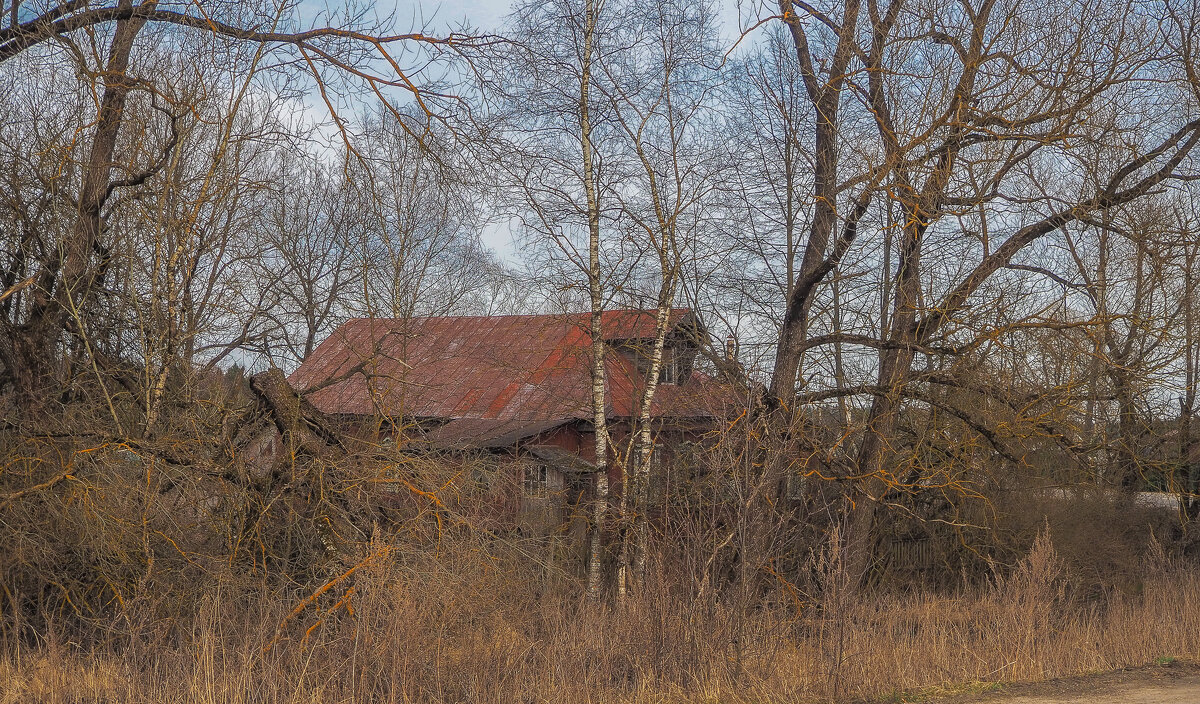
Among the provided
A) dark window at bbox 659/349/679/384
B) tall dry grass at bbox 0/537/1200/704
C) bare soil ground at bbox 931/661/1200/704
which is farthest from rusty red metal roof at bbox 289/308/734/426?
bare soil ground at bbox 931/661/1200/704

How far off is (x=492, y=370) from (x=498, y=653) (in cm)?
1476

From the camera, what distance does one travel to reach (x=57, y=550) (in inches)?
315

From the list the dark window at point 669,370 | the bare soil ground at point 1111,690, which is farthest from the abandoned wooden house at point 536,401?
the bare soil ground at point 1111,690

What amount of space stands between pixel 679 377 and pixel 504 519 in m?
4.03

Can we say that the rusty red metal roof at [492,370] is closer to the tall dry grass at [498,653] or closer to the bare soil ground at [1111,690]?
the tall dry grass at [498,653]

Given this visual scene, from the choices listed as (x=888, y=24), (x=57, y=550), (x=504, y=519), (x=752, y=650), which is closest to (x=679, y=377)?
(x=504, y=519)

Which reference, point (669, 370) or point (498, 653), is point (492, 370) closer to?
point (669, 370)

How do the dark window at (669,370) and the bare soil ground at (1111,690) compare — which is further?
the dark window at (669,370)

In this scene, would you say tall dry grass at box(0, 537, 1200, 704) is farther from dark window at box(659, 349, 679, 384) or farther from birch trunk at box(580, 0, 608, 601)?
dark window at box(659, 349, 679, 384)

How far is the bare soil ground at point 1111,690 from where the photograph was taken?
6.46 metres

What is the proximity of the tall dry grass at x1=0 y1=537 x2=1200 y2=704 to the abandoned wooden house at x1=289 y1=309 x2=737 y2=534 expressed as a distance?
1614 millimetres

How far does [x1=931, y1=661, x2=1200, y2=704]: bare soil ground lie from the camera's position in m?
6.46

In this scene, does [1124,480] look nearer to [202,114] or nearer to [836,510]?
[836,510]

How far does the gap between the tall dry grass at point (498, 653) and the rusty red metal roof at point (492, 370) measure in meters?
4.73
